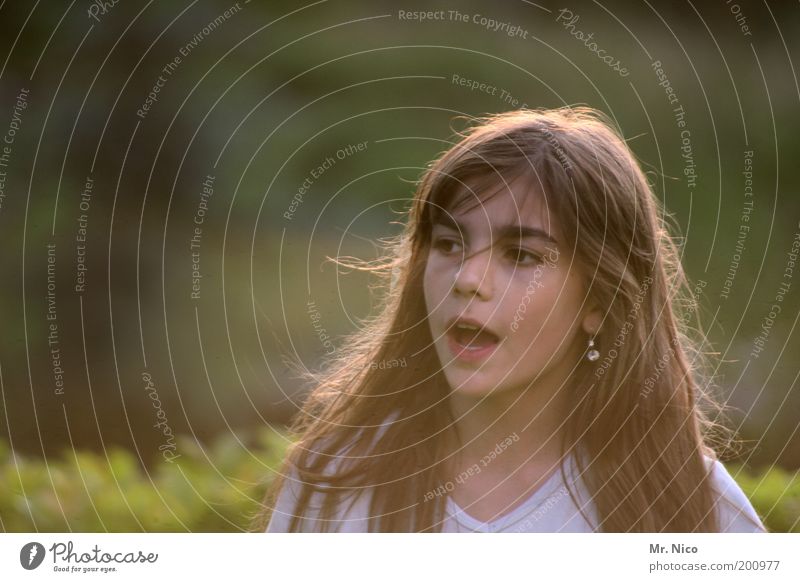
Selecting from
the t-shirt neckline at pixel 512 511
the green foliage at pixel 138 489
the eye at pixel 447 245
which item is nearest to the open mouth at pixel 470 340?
the eye at pixel 447 245

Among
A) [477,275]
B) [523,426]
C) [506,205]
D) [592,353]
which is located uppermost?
[506,205]

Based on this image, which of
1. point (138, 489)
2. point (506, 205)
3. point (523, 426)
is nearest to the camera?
point (506, 205)

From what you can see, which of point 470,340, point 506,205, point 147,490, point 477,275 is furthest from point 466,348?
point 147,490

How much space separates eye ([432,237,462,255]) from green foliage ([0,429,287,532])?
16.0 inches

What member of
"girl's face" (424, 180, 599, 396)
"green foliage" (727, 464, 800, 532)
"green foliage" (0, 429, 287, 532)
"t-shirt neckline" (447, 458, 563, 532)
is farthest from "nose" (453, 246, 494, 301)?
"green foliage" (727, 464, 800, 532)

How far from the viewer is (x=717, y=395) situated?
1.84 metres

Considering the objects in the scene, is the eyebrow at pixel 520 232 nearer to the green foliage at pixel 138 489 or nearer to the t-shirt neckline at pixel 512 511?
the t-shirt neckline at pixel 512 511

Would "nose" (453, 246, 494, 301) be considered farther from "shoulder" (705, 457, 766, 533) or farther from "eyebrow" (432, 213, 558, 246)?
"shoulder" (705, 457, 766, 533)

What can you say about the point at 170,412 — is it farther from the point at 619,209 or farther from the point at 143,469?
the point at 619,209

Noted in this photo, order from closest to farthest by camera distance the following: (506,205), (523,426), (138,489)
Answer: (506,205) < (523,426) < (138,489)

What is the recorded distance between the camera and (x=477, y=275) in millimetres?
1625

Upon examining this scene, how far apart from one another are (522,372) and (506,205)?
0.25 m

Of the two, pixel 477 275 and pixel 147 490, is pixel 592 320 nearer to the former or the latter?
pixel 477 275

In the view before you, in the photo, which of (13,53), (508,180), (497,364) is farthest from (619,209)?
(13,53)
